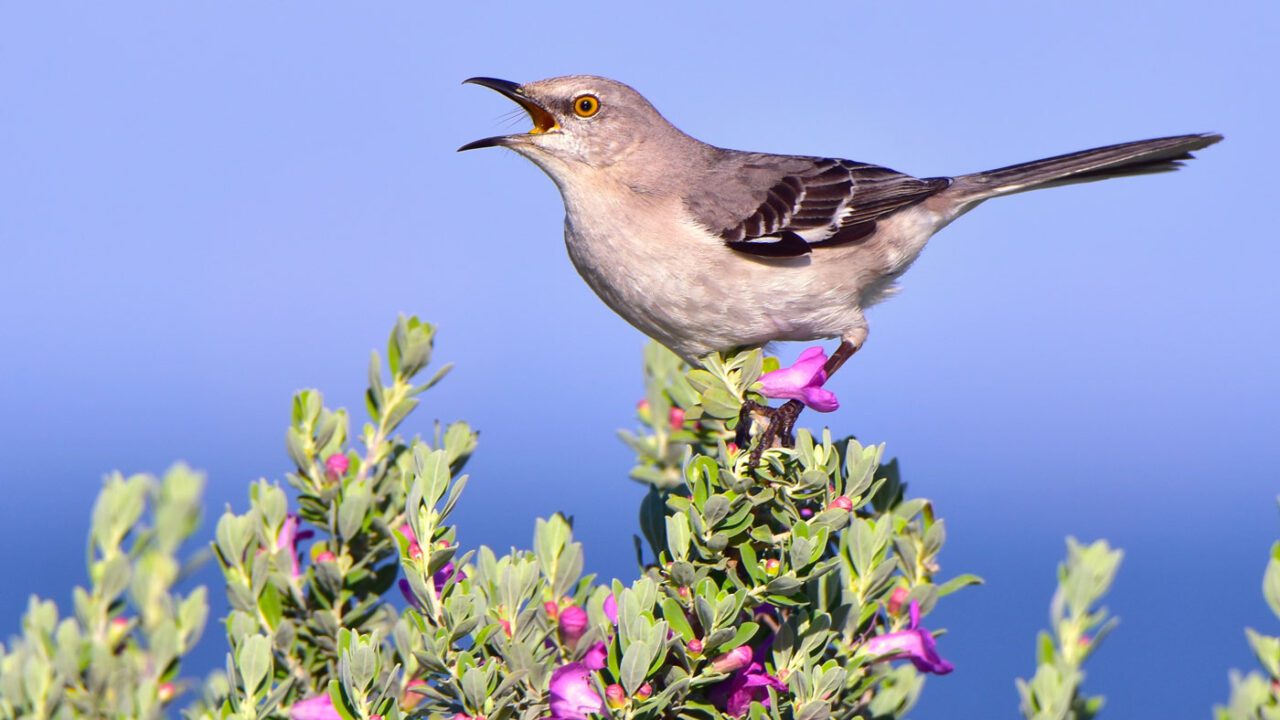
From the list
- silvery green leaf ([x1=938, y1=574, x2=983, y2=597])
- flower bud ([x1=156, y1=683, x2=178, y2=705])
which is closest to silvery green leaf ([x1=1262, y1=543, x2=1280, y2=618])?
silvery green leaf ([x1=938, y1=574, x2=983, y2=597])

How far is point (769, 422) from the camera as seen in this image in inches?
158

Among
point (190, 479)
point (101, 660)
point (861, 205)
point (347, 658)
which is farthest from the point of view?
point (861, 205)

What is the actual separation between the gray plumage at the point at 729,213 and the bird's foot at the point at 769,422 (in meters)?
0.39

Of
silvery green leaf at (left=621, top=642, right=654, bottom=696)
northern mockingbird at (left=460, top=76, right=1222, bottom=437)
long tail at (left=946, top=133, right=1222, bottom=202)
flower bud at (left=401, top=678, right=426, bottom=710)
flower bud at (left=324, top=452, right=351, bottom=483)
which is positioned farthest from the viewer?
long tail at (left=946, top=133, right=1222, bottom=202)

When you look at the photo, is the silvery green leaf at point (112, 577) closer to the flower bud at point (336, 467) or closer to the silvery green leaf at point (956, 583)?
the flower bud at point (336, 467)

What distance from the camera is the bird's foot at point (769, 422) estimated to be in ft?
11.5

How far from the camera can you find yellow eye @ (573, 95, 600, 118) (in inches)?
211

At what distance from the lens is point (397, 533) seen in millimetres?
2779

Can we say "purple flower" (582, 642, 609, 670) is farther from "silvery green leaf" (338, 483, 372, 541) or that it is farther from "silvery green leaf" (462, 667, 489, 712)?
"silvery green leaf" (338, 483, 372, 541)

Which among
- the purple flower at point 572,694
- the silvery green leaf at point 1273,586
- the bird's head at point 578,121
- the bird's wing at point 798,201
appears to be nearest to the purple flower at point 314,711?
the purple flower at point 572,694

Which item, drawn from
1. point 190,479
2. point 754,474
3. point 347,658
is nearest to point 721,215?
point 754,474

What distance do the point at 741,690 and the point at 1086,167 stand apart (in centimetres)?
419

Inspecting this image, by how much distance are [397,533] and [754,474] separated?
0.97 meters

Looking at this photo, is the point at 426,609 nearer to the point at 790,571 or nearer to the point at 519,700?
the point at 519,700
